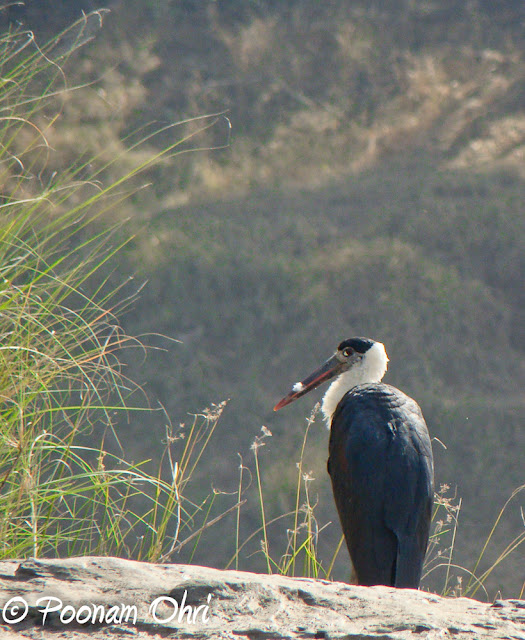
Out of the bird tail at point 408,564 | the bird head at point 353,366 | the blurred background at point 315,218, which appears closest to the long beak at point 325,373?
the bird head at point 353,366

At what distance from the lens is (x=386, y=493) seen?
282 cm

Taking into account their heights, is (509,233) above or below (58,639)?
below

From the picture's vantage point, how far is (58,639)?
1.44m

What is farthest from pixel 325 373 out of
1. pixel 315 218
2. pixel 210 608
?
pixel 315 218

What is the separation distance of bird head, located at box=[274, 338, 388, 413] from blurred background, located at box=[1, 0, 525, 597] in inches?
107

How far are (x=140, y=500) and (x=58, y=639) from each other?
18.4 ft

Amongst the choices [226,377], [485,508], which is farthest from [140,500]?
[485,508]

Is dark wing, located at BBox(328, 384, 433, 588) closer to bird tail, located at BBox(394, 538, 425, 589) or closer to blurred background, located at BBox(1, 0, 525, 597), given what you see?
bird tail, located at BBox(394, 538, 425, 589)

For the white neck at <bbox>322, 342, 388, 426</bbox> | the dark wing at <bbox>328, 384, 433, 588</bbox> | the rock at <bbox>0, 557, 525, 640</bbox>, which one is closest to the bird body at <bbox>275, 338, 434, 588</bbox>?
the dark wing at <bbox>328, 384, 433, 588</bbox>

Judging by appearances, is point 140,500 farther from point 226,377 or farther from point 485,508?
point 485,508

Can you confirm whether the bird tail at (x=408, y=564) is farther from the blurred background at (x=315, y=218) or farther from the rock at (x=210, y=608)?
the blurred background at (x=315, y=218)

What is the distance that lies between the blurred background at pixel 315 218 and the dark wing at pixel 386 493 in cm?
349

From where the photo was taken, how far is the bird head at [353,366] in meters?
3.58

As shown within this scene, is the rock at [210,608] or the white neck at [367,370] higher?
the rock at [210,608]
